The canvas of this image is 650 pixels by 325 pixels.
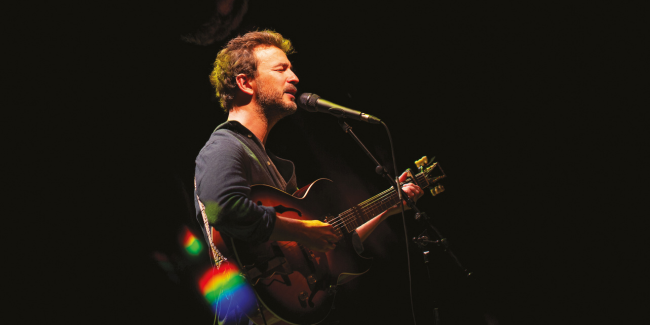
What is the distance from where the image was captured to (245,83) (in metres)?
2.16

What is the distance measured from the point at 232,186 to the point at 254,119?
78 cm

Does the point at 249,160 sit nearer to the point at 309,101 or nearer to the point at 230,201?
the point at 230,201

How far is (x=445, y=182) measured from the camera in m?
3.14

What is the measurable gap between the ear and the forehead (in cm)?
12

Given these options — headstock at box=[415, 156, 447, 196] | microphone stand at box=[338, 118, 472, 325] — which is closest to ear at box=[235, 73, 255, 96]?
microphone stand at box=[338, 118, 472, 325]

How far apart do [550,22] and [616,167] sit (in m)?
1.40

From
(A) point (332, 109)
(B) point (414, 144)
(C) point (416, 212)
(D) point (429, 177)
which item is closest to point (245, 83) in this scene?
(A) point (332, 109)

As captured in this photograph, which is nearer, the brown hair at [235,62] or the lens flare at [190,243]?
the brown hair at [235,62]

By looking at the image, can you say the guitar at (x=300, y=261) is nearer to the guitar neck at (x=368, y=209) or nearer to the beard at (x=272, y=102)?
the guitar neck at (x=368, y=209)

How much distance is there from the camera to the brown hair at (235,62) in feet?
7.23

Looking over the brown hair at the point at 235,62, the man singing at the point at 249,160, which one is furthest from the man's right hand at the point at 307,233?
the brown hair at the point at 235,62

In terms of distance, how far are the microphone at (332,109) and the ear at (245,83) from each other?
35cm

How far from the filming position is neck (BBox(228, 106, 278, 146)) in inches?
82.4

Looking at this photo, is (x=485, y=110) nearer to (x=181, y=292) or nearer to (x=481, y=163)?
(x=481, y=163)
